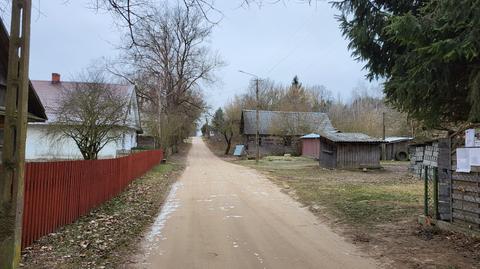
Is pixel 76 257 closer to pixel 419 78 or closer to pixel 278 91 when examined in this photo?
pixel 419 78

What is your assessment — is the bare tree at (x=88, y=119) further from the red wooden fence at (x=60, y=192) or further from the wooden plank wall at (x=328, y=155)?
the wooden plank wall at (x=328, y=155)

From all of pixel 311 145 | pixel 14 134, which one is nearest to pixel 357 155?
pixel 311 145

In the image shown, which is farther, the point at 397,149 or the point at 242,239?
the point at 397,149

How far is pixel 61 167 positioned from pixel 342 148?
25915 millimetres

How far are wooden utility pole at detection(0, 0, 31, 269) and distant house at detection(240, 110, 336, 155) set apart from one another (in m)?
50.7

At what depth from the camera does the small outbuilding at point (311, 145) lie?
160ft

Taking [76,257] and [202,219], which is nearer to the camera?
[76,257]

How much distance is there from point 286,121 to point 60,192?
49.1 meters

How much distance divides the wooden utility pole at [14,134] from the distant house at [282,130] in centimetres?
5072

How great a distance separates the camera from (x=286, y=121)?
56938 millimetres

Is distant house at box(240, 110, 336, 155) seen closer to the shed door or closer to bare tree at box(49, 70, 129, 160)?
the shed door

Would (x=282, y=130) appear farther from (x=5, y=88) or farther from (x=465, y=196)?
(x=465, y=196)

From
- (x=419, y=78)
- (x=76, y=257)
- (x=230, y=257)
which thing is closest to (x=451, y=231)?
(x=419, y=78)

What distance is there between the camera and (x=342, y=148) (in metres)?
→ 32.3
